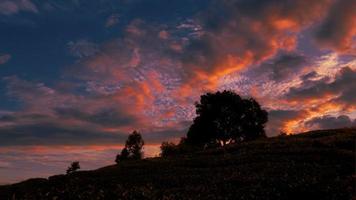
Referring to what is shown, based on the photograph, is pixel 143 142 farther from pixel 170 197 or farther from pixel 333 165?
pixel 170 197

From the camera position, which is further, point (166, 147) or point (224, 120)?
point (166, 147)

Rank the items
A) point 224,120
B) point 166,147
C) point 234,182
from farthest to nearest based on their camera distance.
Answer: point 166,147
point 224,120
point 234,182

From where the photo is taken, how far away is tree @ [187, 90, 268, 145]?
380 ft

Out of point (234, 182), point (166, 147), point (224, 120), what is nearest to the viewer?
point (234, 182)

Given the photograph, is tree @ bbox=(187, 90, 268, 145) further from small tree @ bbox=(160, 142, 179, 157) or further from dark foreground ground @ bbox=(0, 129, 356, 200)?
dark foreground ground @ bbox=(0, 129, 356, 200)

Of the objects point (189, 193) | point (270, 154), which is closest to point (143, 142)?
point (270, 154)

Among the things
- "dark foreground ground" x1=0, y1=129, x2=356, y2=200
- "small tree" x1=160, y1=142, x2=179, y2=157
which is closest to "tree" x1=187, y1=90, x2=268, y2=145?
"small tree" x1=160, y1=142, x2=179, y2=157

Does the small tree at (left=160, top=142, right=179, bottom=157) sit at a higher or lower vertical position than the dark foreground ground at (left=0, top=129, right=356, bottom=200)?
higher

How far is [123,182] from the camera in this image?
42.8 metres

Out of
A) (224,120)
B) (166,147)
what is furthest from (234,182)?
(166,147)

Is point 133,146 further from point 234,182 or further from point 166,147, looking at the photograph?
point 234,182

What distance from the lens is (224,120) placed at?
116375 mm

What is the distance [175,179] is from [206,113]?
245ft

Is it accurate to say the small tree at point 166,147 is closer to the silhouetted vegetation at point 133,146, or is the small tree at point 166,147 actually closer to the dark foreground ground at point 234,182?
the silhouetted vegetation at point 133,146
